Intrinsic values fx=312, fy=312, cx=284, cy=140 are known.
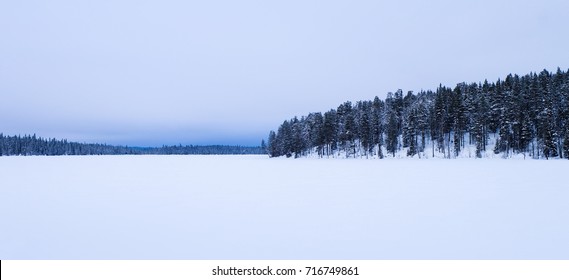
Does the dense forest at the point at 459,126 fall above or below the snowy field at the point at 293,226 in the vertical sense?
above

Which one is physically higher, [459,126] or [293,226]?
[459,126]

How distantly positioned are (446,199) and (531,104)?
263 feet

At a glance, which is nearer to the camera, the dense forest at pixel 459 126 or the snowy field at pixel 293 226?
the snowy field at pixel 293 226

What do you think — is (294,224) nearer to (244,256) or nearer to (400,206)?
(244,256)

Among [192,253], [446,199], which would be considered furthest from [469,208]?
[192,253]

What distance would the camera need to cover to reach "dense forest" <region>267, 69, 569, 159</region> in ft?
234

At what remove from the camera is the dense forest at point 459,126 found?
7119 cm

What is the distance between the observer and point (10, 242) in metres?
9.50

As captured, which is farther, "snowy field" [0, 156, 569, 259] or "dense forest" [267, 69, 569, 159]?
"dense forest" [267, 69, 569, 159]

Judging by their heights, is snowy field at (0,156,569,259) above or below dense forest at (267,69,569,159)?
below

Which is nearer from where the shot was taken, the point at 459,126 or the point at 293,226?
the point at 293,226

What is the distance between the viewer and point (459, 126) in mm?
82312
